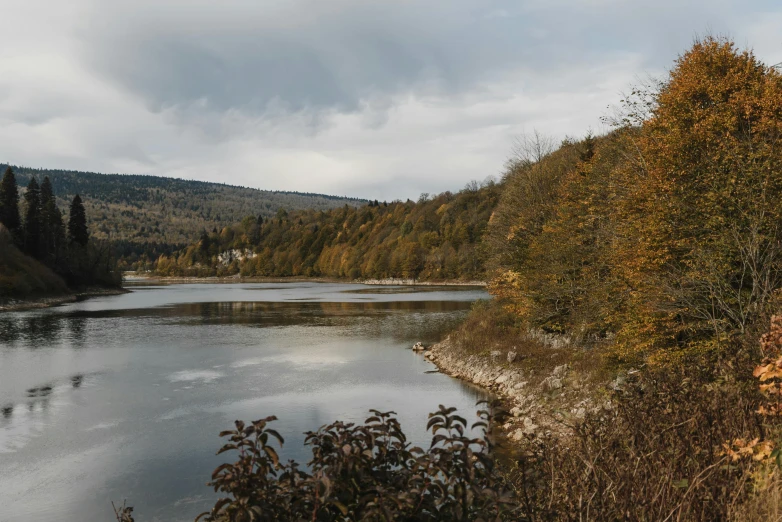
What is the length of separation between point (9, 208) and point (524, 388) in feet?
290

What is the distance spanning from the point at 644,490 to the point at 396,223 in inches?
6860

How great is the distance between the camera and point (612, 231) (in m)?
19.7

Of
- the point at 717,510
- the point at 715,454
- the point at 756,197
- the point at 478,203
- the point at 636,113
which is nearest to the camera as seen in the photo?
the point at 717,510

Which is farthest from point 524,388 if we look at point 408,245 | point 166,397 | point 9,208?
point 408,245

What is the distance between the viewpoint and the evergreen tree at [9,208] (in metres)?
79.9

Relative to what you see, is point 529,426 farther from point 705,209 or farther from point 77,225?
point 77,225

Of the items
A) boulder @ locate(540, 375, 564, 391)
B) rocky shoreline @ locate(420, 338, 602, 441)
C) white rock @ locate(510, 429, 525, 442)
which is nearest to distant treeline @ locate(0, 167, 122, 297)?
rocky shoreline @ locate(420, 338, 602, 441)

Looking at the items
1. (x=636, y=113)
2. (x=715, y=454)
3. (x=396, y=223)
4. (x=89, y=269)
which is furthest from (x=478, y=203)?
(x=715, y=454)

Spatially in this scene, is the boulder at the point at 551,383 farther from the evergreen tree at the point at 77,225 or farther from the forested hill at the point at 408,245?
the evergreen tree at the point at 77,225

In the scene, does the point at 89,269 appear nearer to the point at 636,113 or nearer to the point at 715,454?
the point at 636,113

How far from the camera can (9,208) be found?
80.7 metres

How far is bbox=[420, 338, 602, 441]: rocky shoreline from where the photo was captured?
16875 mm

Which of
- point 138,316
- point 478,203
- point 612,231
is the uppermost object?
point 478,203

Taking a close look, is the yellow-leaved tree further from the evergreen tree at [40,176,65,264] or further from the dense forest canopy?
the evergreen tree at [40,176,65,264]
